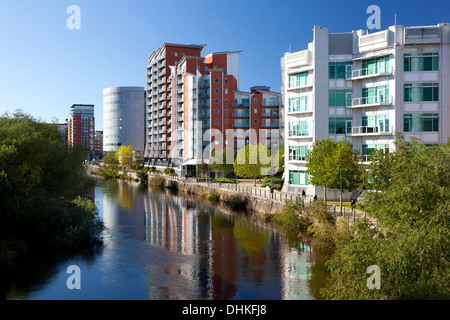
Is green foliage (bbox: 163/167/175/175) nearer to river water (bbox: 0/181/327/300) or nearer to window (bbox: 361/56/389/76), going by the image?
river water (bbox: 0/181/327/300)

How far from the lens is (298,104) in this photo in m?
46.9

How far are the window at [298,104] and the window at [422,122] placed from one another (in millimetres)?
11051

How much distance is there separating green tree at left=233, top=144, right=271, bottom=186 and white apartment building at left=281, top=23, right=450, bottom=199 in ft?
50.2

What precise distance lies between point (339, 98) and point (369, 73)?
4.04 m

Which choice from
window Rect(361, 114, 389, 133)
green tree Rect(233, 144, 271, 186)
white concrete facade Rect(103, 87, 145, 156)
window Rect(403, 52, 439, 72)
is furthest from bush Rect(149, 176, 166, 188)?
white concrete facade Rect(103, 87, 145, 156)

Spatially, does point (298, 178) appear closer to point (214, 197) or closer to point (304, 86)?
point (304, 86)

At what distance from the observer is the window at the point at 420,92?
38.9 metres

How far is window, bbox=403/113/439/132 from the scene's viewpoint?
128ft

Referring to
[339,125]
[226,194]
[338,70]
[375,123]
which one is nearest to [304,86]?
[338,70]

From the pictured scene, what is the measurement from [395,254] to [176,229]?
25.9 m

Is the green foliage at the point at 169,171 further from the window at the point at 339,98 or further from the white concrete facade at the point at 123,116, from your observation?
the white concrete facade at the point at 123,116

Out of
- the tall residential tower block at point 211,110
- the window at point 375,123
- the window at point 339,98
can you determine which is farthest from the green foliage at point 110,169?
the window at point 375,123
